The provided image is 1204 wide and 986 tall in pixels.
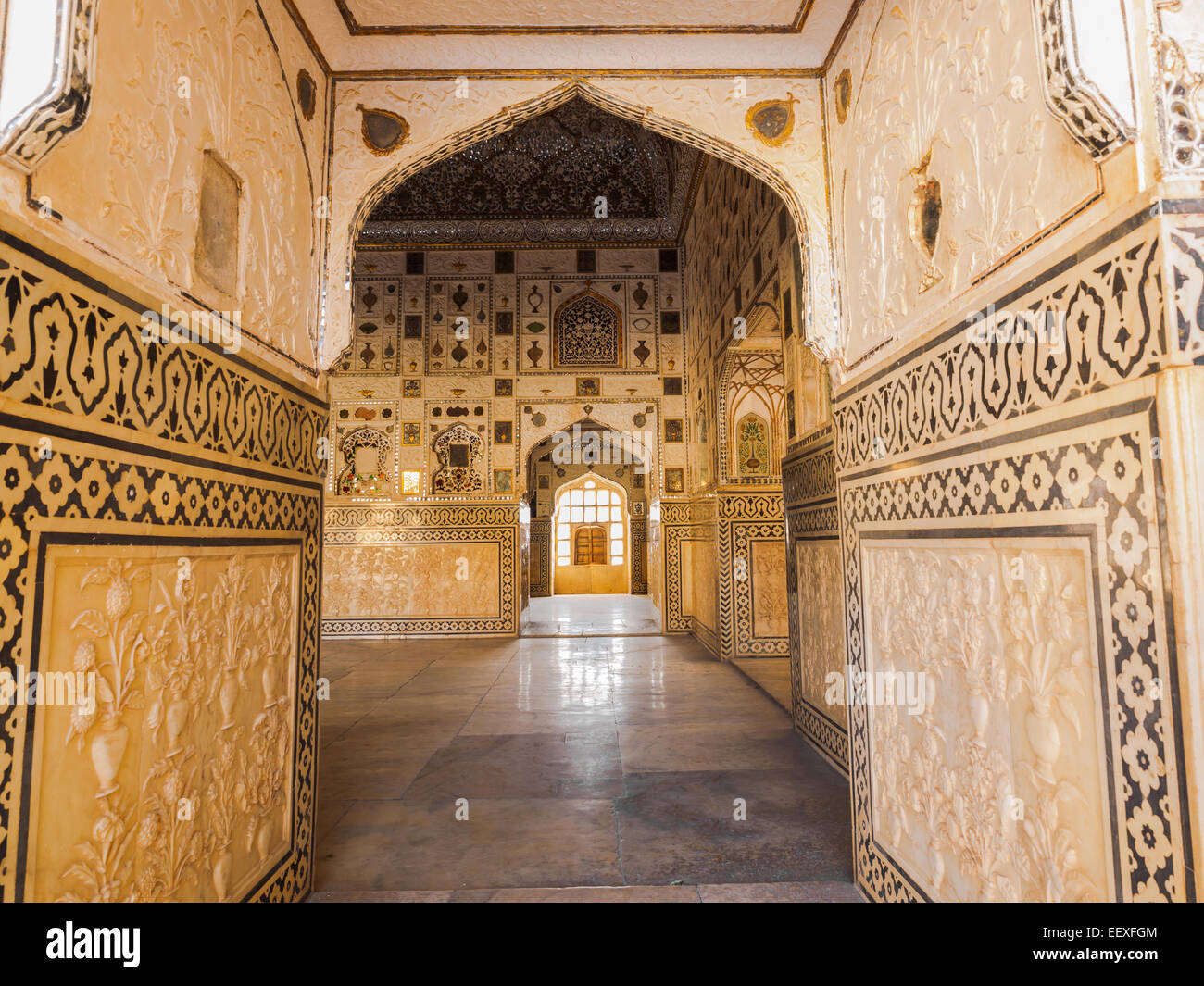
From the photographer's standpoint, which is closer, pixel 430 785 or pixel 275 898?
pixel 275 898

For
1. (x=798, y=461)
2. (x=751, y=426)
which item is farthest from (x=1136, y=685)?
(x=751, y=426)

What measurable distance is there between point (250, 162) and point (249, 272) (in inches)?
11.6

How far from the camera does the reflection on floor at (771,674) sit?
189 inches

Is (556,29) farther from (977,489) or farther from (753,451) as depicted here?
(753,451)

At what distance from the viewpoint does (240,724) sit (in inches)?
70.3

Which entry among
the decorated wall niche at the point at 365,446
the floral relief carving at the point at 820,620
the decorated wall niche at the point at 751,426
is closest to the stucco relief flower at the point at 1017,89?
the floral relief carving at the point at 820,620

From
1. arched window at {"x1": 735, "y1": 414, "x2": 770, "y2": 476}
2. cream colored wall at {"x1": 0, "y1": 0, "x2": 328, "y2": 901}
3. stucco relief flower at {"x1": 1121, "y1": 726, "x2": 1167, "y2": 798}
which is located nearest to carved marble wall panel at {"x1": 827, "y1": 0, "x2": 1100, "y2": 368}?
stucco relief flower at {"x1": 1121, "y1": 726, "x2": 1167, "y2": 798}

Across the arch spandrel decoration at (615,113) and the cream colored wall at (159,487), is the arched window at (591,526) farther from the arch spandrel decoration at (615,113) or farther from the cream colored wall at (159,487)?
the cream colored wall at (159,487)

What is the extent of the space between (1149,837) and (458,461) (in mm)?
7867

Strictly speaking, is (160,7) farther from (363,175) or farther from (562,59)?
(562,59)

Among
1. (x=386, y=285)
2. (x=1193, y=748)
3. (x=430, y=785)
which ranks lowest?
(x=430, y=785)

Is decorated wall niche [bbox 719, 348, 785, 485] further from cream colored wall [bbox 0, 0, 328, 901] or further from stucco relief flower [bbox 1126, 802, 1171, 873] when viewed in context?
stucco relief flower [bbox 1126, 802, 1171, 873]

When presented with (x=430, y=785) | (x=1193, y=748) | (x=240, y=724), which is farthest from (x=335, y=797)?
(x=1193, y=748)

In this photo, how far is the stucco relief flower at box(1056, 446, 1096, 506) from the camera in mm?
1147
